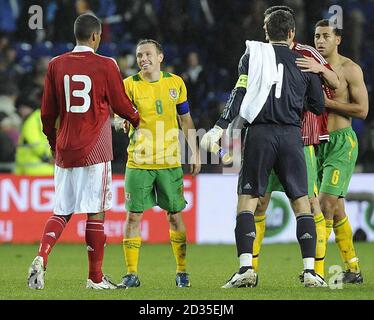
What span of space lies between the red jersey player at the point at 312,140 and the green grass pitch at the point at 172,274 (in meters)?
0.36

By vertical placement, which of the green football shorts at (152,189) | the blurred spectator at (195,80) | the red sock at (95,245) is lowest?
the red sock at (95,245)

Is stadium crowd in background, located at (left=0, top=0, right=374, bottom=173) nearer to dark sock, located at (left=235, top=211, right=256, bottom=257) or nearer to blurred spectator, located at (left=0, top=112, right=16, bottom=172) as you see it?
blurred spectator, located at (left=0, top=112, right=16, bottom=172)

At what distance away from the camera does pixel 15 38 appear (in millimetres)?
17328

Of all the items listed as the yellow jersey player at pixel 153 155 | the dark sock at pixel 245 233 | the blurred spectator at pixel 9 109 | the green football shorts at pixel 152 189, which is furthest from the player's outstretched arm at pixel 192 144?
the blurred spectator at pixel 9 109

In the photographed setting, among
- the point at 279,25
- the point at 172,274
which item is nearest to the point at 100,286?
the point at 172,274

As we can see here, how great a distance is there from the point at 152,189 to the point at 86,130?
41.7 inches

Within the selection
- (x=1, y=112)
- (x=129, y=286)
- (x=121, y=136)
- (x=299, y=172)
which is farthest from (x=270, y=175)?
(x=1, y=112)

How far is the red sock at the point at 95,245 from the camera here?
8.00 metres

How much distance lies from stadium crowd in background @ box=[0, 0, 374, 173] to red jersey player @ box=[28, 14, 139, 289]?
709 cm

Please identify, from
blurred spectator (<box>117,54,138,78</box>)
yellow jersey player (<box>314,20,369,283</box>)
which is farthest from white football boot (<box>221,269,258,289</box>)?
blurred spectator (<box>117,54,138,78</box>)

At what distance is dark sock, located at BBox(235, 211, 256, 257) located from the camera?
26.0ft

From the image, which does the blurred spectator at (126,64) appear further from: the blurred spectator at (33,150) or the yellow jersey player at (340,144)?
the yellow jersey player at (340,144)

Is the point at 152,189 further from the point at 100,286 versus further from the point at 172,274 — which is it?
the point at 172,274

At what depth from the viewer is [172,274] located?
9.81m
